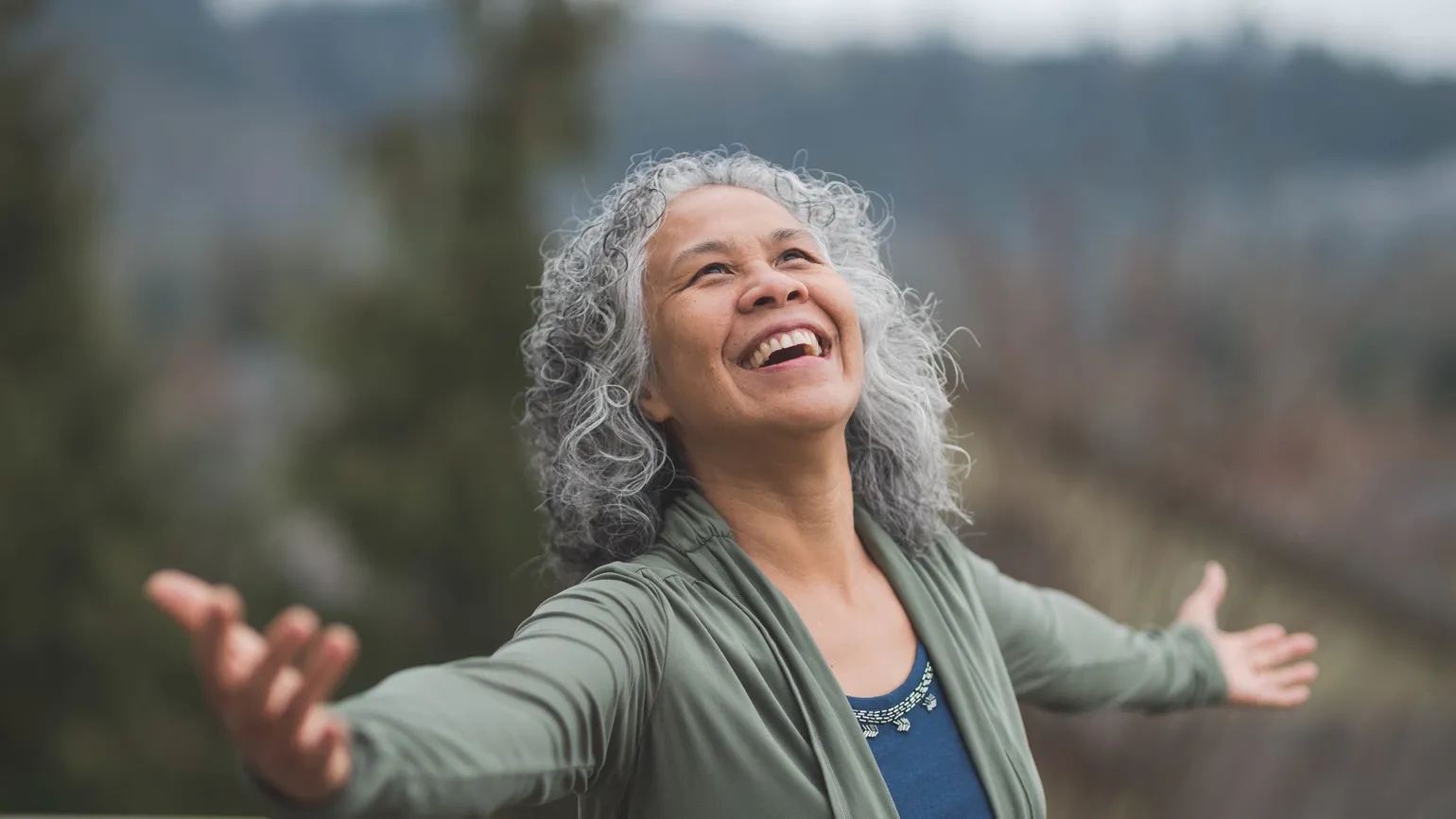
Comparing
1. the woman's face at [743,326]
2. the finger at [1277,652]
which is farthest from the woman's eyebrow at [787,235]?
the finger at [1277,652]

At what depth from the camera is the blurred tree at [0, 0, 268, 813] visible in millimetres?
4965

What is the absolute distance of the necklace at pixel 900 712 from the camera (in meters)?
1.52

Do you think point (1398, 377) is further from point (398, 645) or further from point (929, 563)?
point (398, 645)

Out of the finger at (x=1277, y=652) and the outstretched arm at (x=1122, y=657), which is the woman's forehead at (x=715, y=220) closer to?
the outstretched arm at (x=1122, y=657)

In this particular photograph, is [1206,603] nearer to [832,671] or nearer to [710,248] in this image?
[832,671]

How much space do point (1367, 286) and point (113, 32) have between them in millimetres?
5187

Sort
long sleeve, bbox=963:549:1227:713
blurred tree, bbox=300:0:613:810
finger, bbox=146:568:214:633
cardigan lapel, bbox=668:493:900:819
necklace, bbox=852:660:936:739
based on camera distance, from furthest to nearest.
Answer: blurred tree, bbox=300:0:613:810
long sleeve, bbox=963:549:1227:713
necklace, bbox=852:660:936:739
cardigan lapel, bbox=668:493:900:819
finger, bbox=146:568:214:633

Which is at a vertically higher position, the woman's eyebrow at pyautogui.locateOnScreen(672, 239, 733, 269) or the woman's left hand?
the woman's eyebrow at pyautogui.locateOnScreen(672, 239, 733, 269)

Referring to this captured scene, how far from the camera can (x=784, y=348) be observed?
64.0 inches

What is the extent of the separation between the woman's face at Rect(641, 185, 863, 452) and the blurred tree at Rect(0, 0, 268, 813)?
4.06 m

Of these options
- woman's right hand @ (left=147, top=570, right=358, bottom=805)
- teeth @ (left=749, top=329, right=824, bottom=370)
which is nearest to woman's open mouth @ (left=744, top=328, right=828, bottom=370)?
teeth @ (left=749, top=329, right=824, bottom=370)

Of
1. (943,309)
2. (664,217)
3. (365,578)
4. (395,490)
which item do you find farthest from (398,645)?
(664,217)

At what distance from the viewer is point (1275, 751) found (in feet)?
13.8

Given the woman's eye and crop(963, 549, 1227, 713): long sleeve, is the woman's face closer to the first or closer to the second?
the woman's eye
